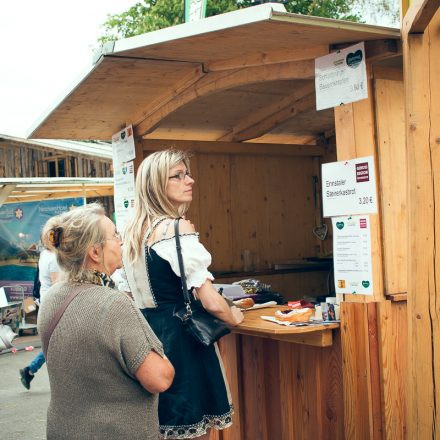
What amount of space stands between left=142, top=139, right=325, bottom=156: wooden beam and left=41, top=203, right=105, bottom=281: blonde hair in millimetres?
3921

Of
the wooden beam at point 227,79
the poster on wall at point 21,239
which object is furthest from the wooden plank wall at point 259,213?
the poster on wall at point 21,239

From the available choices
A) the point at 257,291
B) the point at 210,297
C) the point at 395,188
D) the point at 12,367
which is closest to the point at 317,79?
the point at 395,188

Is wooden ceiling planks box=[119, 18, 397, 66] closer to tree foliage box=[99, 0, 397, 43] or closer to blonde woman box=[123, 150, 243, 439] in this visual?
blonde woman box=[123, 150, 243, 439]

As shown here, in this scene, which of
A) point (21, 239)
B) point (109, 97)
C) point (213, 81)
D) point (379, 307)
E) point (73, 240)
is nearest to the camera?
point (73, 240)

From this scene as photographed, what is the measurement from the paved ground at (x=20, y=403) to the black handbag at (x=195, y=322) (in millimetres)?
4064

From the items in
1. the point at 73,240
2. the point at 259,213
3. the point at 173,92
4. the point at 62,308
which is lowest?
the point at 62,308

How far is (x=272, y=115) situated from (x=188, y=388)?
368cm

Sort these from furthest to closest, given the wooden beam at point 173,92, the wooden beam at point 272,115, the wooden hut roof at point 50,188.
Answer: the wooden hut roof at point 50,188 → the wooden beam at point 272,115 → the wooden beam at point 173,92

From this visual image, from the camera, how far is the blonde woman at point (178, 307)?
3582 mm

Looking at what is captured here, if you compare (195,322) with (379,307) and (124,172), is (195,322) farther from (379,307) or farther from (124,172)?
(124,172)

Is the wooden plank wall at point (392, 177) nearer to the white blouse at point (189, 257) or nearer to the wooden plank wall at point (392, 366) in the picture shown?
the wooden plank wall at point (392, 366)

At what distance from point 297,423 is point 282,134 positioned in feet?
12.1

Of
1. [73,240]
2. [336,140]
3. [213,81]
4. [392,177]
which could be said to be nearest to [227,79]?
[213,81]

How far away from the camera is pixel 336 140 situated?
443 cm
